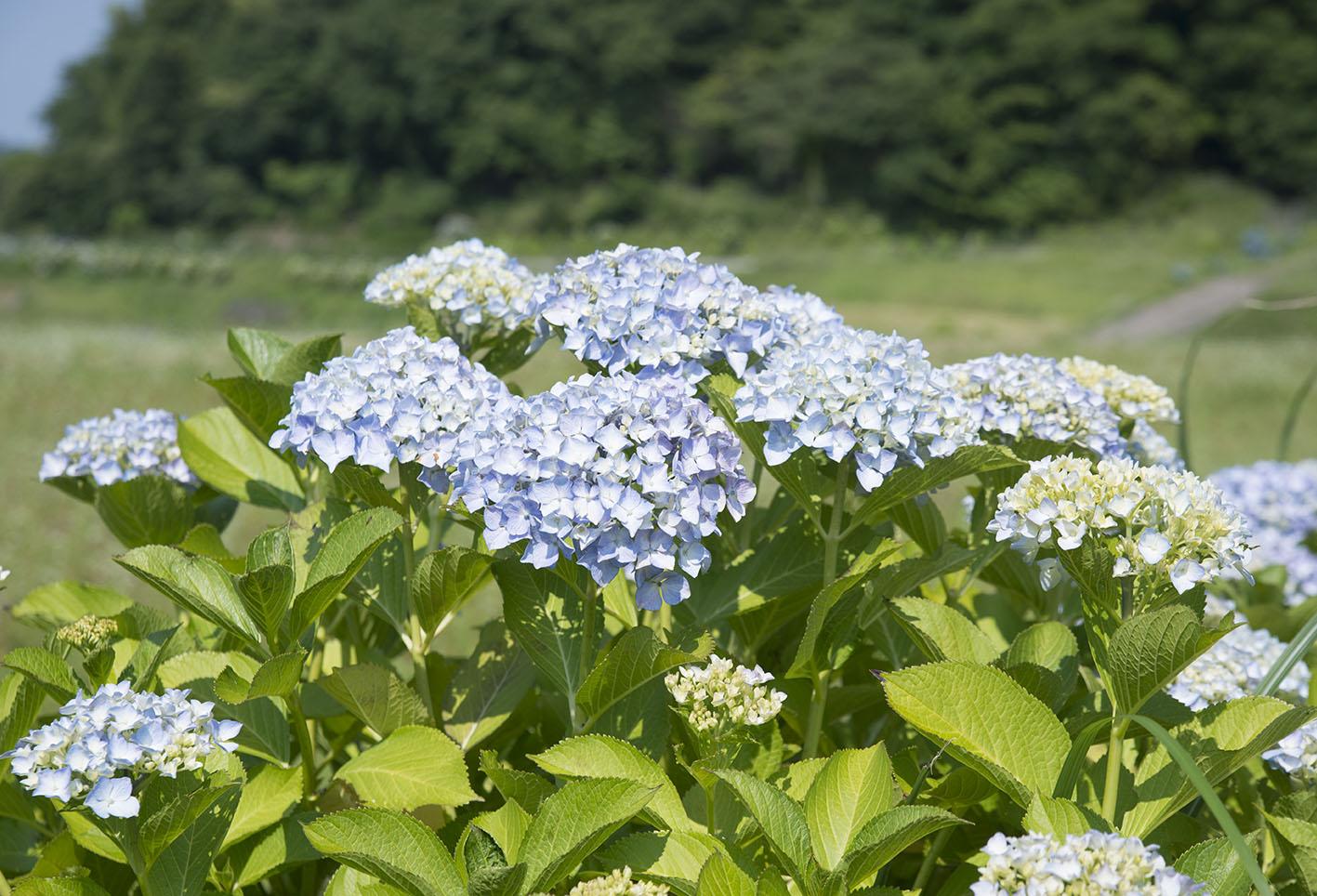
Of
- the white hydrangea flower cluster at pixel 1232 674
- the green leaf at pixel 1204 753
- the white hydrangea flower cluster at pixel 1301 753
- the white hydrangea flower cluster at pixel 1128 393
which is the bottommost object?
the white hydrangea flower cluster at pixel 1232 674

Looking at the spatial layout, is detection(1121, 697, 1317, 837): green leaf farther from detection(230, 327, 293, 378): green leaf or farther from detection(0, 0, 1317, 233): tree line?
detection(0, 0, 1317, 233): tree line

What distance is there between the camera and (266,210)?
1950 inches

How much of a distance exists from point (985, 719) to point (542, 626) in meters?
0.52

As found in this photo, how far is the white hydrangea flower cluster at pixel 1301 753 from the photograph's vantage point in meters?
1.43

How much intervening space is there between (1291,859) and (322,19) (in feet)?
188

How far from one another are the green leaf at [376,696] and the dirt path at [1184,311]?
1452cm

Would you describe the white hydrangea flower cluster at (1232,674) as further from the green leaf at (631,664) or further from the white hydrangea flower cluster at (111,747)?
the white hydrangea flower cluster at (111,747)

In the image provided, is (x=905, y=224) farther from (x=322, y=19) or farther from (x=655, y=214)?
(x=322, y=19)

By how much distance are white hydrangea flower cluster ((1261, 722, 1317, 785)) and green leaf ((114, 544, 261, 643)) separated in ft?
4.15

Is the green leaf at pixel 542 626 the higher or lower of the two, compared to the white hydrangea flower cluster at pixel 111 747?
lower

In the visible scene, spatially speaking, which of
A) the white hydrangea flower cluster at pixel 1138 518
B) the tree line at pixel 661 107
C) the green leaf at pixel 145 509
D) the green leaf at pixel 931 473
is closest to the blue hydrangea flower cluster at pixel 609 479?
the green leaf at pixel 931 473

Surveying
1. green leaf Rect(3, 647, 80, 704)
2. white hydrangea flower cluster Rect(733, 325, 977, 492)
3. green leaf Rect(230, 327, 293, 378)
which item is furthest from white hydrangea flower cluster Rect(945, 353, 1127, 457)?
green leaf Rect(3, 647, 80, 704)

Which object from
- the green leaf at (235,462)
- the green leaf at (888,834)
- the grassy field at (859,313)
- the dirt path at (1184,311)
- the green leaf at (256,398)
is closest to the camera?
the green leaf at (888,834)

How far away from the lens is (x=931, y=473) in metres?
1.35
